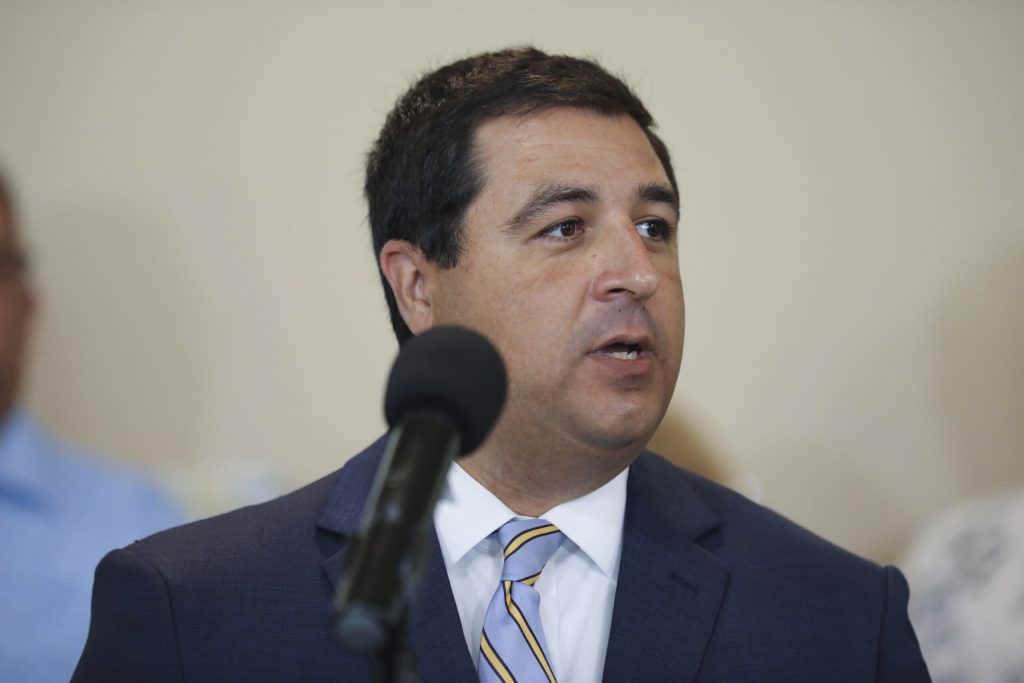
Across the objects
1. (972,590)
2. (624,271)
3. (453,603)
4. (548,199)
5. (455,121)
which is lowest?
(972,590)

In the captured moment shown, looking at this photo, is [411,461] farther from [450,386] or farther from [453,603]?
[453,603]

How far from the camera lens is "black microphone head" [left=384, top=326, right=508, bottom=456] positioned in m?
0.87

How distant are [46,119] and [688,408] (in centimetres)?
143

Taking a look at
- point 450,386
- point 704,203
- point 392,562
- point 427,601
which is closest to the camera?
point 392,562

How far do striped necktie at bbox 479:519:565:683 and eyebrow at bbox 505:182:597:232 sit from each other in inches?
17.4

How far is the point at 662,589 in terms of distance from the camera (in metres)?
1.58

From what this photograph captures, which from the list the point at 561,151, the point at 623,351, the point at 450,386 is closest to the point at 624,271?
the point at 623,351

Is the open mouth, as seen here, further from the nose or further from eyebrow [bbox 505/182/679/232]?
eyebrow [bbox 505/182/679/232]

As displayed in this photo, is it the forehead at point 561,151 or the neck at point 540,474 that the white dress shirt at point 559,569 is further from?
the forehead at point 561,151

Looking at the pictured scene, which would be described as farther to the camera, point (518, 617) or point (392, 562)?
point (518, 617)

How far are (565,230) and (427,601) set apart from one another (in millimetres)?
562

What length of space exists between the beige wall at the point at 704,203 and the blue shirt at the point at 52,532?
20 cm

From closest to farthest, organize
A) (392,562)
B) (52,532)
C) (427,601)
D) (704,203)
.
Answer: (392,562)
(427,601)
(52,532)
(704,203)

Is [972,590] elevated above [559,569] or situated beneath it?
situated beneath
